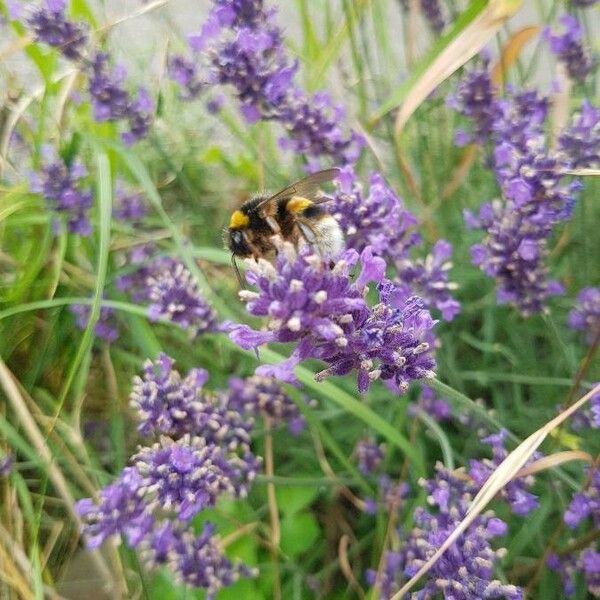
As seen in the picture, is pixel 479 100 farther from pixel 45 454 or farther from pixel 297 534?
pixel 45 454

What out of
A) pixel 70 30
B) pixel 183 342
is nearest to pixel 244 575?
pixel 183 342

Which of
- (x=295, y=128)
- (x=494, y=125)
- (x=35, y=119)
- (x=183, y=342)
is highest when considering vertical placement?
(x=35, y=119)

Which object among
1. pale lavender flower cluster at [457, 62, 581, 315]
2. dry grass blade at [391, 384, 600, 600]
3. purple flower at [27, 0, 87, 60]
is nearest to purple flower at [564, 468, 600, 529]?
dry grass blade at [391, 384, 600, 600]

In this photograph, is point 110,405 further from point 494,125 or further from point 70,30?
point 494,125

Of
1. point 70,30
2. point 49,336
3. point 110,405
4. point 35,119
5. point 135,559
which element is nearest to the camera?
point 135,559

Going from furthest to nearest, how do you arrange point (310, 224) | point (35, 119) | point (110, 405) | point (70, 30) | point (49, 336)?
point (35, 119)
point (110, 405)
point (49, 336)
point (70, 30)
point (310, 224)

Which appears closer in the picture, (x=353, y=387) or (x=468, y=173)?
(x=353, y=387)

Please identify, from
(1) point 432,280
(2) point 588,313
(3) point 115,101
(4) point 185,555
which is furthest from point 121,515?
(2) point 588,313
